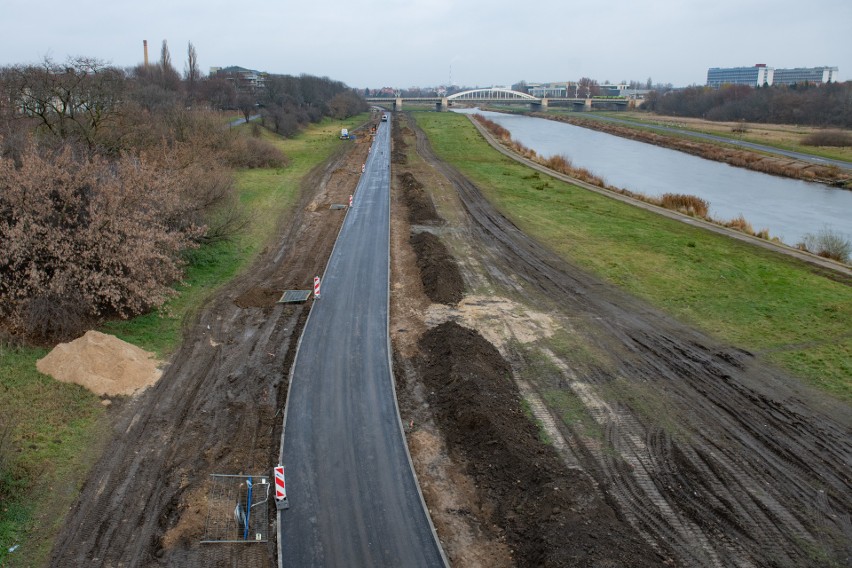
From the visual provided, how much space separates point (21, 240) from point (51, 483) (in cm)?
931

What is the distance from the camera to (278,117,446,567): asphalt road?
1174 centimetres

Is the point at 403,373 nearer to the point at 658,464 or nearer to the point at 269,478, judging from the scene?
the point at 269,478

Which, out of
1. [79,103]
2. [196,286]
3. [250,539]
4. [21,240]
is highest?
[79,103]

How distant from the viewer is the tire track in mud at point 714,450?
1226 centimetres

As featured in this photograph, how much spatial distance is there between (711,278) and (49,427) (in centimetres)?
2760

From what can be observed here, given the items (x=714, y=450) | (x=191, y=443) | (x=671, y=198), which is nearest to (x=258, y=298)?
(x=191, y=443)

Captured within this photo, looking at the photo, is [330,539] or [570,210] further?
[570,210]

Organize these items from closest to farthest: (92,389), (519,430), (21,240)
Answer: (519,430), (92,389), (21,240)

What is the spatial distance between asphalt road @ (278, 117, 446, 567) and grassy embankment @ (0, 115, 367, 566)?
4846 millimetres

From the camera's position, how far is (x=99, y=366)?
17500 millimetres

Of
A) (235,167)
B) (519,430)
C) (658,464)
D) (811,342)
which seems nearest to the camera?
(658,464)

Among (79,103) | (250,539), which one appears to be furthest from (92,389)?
(79,103)

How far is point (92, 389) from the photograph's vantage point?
16859 millimetres

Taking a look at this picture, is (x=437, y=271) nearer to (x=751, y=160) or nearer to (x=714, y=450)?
(x=714, y=450)
